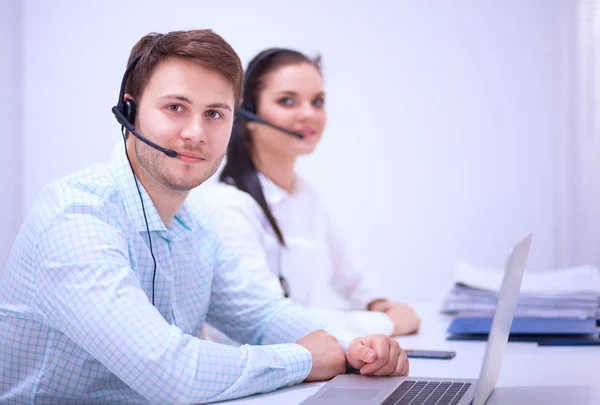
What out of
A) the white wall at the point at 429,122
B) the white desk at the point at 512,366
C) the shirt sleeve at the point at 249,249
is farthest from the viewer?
the white wall at the point at 429,122

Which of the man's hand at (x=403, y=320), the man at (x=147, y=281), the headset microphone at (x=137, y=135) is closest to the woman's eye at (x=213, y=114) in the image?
the man at (x=147, y=281)

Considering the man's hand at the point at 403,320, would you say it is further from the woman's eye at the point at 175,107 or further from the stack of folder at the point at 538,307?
the woman's eye at the point at 175,107

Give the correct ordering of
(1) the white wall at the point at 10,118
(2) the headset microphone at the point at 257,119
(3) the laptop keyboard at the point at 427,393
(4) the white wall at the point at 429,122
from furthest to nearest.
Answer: (4) the white wall at the point at 429,122
(1) the white wall at the point at 10,118
(2) the headset microphone at the point at 257,119
(3) the laptop keyboard at the point at 427,393

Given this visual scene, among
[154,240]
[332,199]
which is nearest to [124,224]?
[154,240]

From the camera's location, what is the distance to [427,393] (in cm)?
106

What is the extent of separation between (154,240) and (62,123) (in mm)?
1796

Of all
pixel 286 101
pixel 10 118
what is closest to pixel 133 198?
pixel 286 101

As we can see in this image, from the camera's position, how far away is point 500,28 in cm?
312

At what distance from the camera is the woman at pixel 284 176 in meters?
1.98

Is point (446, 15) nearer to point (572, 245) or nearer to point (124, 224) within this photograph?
point (572, 245)

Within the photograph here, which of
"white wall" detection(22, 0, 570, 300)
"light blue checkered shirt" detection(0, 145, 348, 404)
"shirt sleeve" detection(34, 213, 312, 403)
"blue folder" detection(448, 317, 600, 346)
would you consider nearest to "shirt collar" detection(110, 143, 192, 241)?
"light blue checkered shirt" detection(0, 145, 348, 404)

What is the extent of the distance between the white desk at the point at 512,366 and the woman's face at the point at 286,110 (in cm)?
73

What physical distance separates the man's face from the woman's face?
832 millimetres

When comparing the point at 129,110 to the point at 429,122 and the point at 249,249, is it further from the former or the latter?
the point at 429,122
